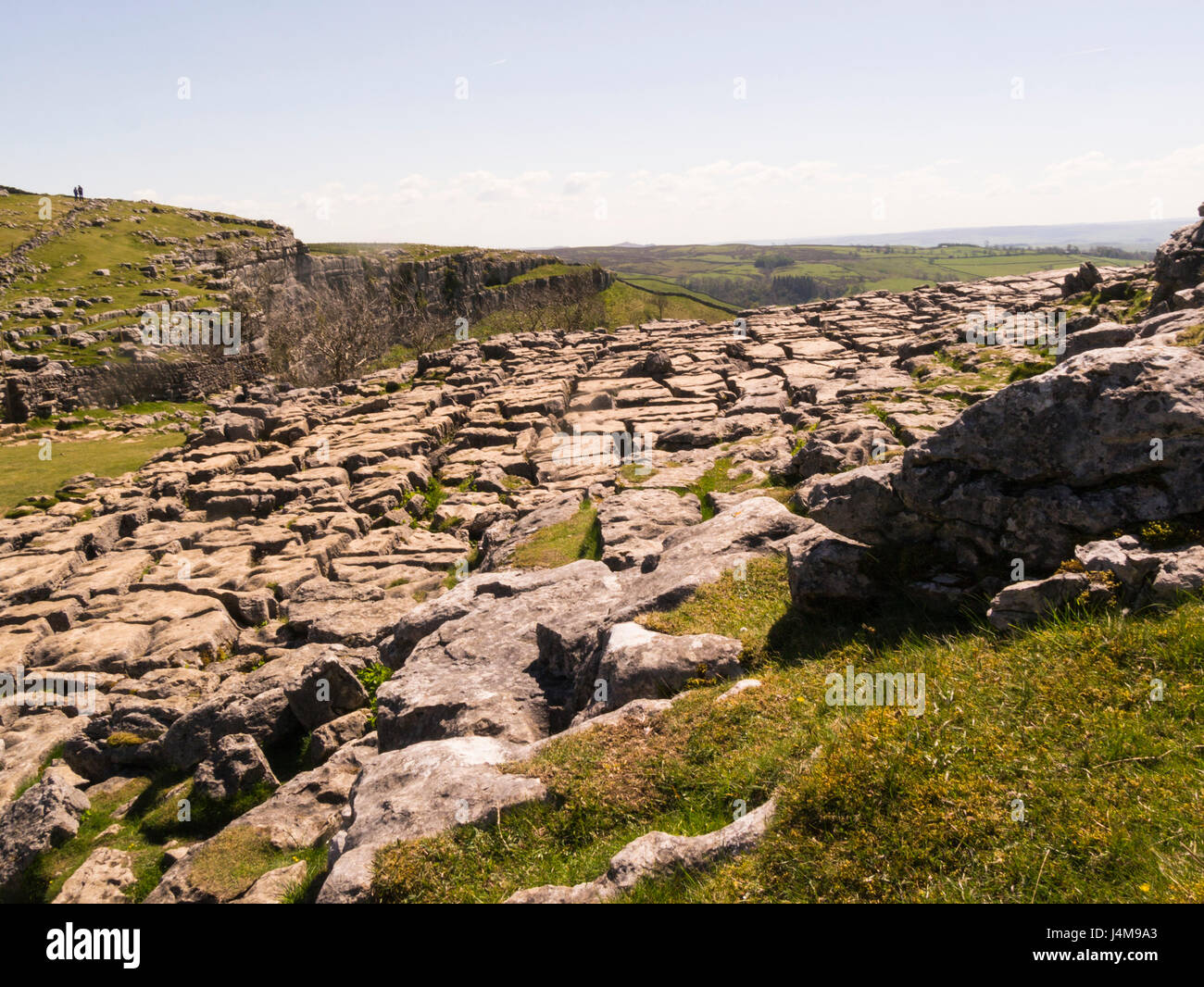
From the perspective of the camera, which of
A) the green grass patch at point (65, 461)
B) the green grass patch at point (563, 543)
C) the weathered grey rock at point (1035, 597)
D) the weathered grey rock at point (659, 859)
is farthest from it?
the green grass patch at point (65, 461)

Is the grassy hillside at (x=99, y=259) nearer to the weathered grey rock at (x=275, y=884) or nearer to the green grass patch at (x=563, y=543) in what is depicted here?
the green grass patch at (x=563, y=543)

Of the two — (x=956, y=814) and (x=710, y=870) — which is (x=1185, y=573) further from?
(x=710, y=870)

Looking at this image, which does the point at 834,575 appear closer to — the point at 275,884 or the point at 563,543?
the point at 275,884

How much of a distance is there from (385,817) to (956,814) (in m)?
5.54

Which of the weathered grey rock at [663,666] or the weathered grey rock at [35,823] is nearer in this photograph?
the weathered grey rock at [663,666]

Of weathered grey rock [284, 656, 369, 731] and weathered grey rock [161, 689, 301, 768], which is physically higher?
weathered grey rock [284, 656, 369, 731]

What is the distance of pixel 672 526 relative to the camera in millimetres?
16375

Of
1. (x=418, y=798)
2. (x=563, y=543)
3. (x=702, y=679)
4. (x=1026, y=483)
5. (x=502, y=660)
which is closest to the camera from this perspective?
(x=418, y=798)

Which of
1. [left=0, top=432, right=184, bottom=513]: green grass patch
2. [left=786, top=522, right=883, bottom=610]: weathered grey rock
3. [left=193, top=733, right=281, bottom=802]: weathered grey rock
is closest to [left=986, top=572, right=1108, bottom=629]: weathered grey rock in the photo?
[left=786, top=522, right=883, bottom=610]: weathered grey rock

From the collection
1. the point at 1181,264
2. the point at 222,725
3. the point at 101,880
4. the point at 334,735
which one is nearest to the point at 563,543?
the point at 334,735

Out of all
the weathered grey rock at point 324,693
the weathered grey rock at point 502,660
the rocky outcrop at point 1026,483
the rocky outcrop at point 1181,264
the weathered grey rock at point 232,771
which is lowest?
the weathered grey rock at point 232,771

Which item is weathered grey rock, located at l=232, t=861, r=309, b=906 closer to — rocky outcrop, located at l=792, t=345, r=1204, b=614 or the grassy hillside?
rocky outcrop, located at l=792, t=345, r=1204, b=614

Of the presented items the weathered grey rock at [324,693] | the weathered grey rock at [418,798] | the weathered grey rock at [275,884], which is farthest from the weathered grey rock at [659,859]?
the weathered grey rock at [324,693]

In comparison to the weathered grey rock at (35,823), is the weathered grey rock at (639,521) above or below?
above
